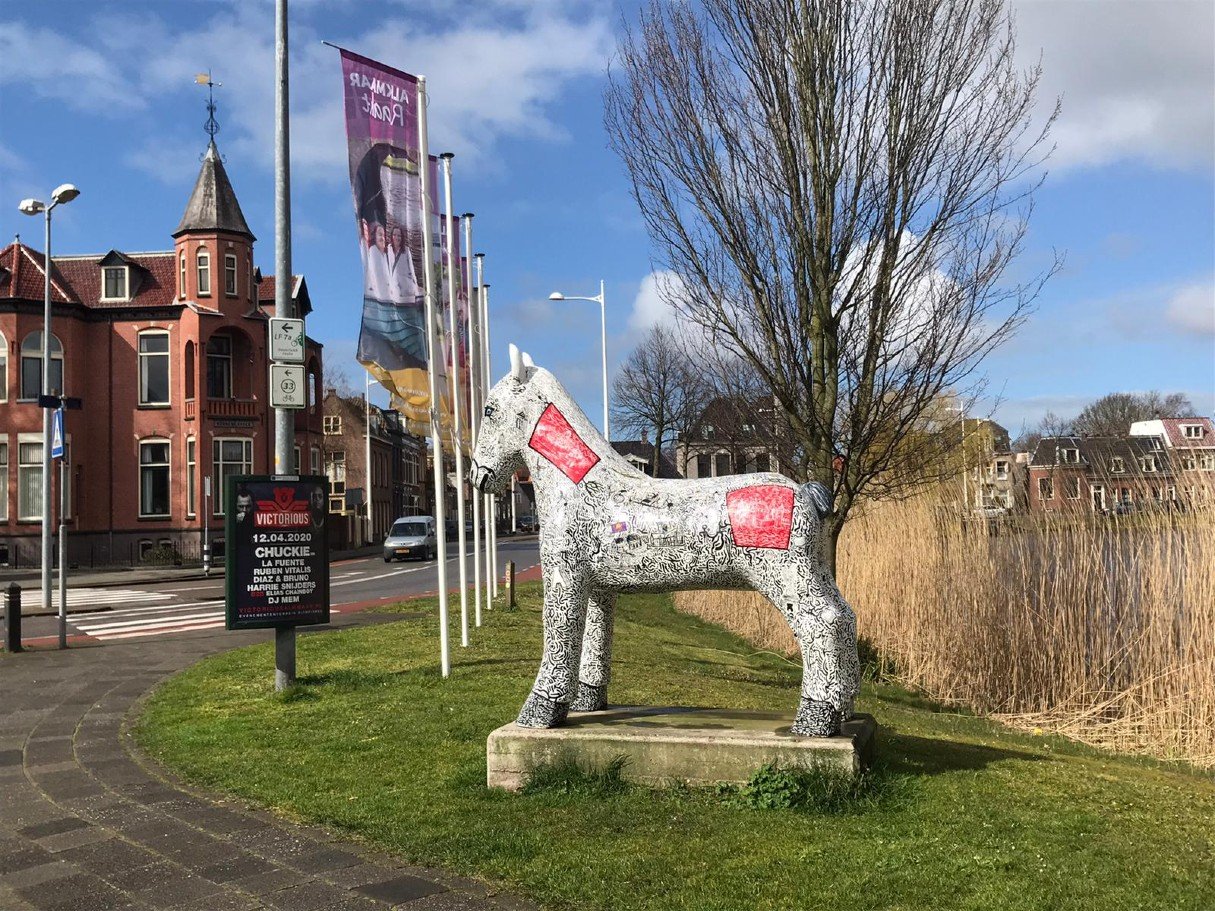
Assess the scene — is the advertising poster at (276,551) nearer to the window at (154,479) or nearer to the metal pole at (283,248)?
the metal pole at (283,248)

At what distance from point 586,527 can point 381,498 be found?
6668cm

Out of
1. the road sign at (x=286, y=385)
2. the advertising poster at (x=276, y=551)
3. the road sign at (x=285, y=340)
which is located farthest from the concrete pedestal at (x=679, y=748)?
the road sign at (x=285, y=340)


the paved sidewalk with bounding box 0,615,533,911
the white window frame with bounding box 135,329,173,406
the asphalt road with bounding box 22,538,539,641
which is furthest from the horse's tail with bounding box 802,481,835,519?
the white window frame with bounding box 135,329,173,406

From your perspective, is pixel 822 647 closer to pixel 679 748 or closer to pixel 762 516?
pixel 762 516

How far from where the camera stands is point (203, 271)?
38.6m

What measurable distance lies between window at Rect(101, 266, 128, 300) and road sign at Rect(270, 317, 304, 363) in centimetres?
3344

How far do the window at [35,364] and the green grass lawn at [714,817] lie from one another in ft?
108

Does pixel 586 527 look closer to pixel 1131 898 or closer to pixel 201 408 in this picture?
pixel 1131 898

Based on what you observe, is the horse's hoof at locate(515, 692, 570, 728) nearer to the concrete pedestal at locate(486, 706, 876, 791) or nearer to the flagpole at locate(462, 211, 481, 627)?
the concrete pedestal at locate(486, 706, 876, 791)

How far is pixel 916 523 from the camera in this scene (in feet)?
45.4

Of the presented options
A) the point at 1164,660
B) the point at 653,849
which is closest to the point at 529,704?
the point at 653,849

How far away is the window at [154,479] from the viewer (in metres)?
38.3

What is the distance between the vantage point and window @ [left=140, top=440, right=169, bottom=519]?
38.3m

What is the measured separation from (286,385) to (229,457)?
31303 millimetres
